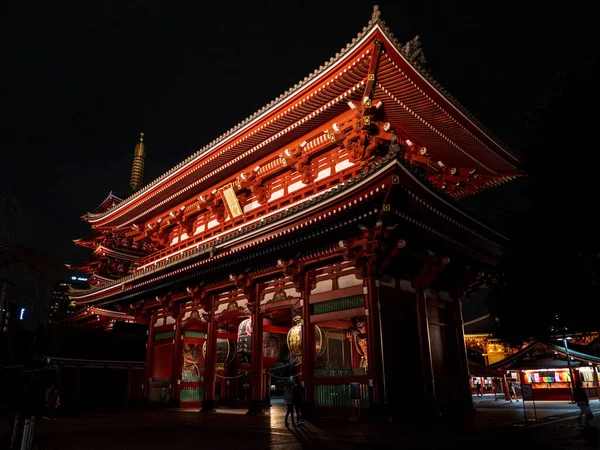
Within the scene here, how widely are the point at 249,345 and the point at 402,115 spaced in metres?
11.4

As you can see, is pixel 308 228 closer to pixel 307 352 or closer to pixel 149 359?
pixel 307 352

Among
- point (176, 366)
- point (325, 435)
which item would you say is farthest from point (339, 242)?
point (176, 366)

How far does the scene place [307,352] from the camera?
47.6 feet

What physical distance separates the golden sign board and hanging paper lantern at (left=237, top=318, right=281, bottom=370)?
5.20 m

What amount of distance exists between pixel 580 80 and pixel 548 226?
4.39 metres

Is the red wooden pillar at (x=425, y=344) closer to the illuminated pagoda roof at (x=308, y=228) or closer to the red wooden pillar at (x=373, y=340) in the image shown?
the illuminated pagoda roof at (x=308, y=228)

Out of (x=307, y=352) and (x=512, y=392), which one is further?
(x=512, y=392)

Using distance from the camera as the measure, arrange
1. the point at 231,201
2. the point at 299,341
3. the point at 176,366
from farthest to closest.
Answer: the point at 176,366 < the point at 231,201 < the point at 299,341

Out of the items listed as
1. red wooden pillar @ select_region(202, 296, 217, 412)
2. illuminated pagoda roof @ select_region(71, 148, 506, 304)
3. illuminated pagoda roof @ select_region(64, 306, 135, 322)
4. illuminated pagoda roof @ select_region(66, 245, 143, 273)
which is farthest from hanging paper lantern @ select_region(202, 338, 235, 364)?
illuminated pagoda roof @ select_region(66, 245, 143, 273)

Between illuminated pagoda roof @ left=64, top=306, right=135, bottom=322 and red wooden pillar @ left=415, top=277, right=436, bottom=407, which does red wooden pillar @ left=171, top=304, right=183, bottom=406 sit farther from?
red wooden pillar @ left=415, top=277, right=436, bottom=407

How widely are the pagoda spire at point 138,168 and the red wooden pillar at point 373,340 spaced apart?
29530mm

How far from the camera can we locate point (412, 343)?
47.9 ft

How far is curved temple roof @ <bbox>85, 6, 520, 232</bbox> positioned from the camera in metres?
13.4

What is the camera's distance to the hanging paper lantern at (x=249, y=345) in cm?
1727
